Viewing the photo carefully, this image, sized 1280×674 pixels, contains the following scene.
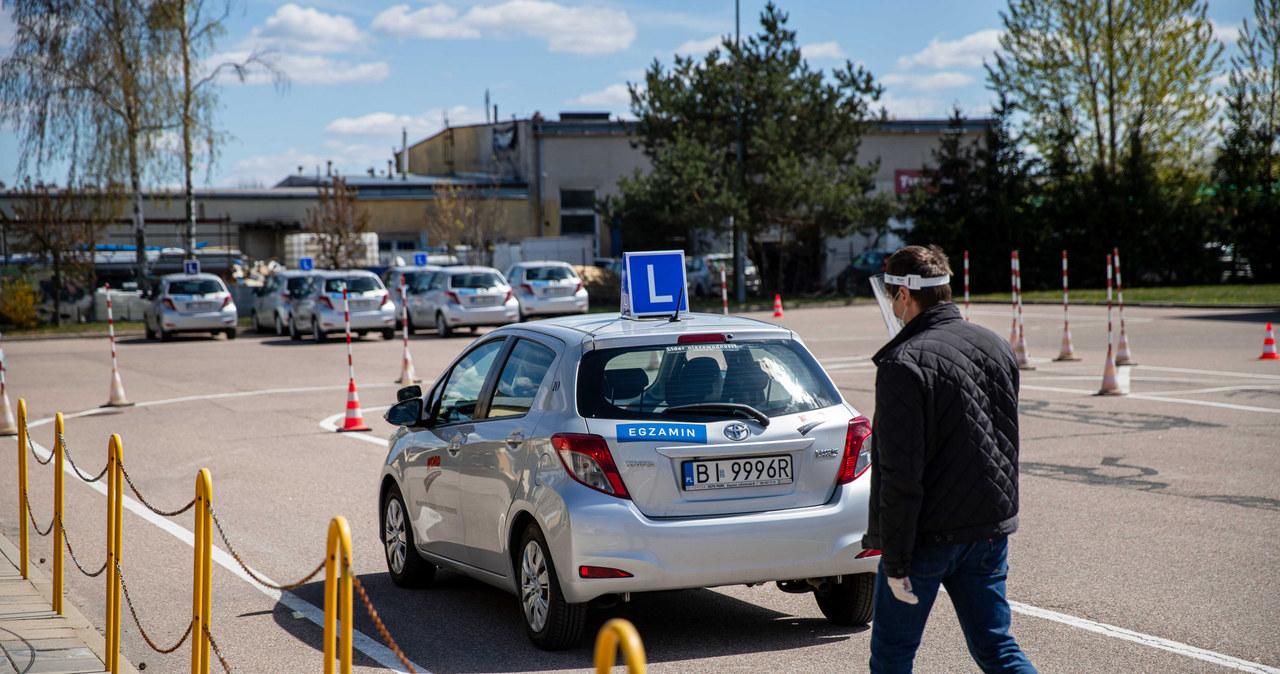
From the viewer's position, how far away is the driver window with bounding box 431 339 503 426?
255 inches

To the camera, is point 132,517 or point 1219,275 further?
point 1219,275

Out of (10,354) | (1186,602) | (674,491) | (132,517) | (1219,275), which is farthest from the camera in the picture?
(1219,275)

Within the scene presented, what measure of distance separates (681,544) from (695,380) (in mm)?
811

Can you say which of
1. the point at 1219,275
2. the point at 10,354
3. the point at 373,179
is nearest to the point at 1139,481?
the point at 10,354

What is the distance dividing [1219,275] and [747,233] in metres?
16.2

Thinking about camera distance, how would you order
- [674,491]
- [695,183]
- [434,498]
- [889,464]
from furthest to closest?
[695,183] < [434,498] < [674,491] < [889,464]

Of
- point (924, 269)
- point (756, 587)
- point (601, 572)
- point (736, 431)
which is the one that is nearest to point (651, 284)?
point (756, 587)

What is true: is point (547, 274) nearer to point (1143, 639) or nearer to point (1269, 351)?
point (1269, 351)

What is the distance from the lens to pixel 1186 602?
6.06 m

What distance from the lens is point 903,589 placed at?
12.2ft

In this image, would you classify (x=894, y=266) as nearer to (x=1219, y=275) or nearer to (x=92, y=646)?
(x=92, y=646)

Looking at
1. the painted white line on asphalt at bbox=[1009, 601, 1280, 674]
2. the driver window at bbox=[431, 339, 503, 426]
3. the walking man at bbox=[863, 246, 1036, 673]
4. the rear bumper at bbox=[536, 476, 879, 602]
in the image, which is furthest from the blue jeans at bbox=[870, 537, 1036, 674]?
the driver window at bbox=[431, 339, 503, 426]

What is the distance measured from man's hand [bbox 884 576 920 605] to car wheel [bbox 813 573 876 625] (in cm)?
197

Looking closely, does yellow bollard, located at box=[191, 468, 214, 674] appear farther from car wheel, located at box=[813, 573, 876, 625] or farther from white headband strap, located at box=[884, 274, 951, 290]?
car wheel, located at box=[813, 573, 876, 625]
